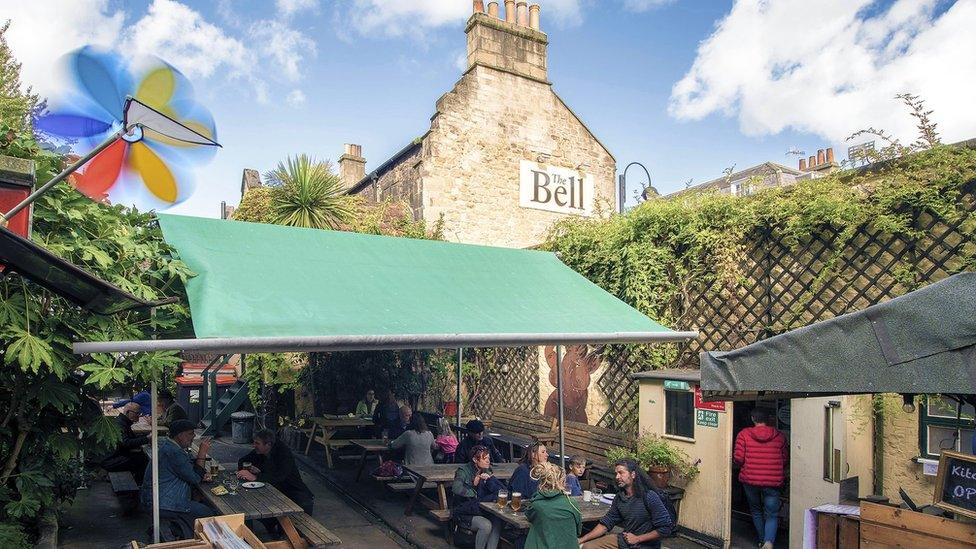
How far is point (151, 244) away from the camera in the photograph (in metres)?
5.01

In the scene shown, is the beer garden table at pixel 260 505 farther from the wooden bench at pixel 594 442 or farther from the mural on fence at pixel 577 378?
the mural on fence at pixel 577 378

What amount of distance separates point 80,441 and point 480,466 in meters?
3.43

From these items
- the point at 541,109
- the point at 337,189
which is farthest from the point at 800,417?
the point at 541,109

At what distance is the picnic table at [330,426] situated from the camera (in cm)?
1037

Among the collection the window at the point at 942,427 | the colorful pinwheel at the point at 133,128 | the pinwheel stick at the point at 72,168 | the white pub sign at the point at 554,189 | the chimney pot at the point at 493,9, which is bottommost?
the window at the point at 942,427

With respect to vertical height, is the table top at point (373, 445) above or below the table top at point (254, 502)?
below

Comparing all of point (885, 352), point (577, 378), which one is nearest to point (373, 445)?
point (577, 378)

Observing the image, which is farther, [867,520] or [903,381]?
[867,520]

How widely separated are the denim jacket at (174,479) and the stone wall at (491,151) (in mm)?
9658

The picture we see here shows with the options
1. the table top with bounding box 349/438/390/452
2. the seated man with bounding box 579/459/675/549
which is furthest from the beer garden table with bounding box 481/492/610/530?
the table top with bounding box 349/438/390/452

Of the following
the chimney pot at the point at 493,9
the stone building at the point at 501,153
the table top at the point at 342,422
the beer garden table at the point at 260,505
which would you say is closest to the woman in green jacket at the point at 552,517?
the beer garden table at the point at 260,505

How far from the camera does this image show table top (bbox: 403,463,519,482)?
279 inches

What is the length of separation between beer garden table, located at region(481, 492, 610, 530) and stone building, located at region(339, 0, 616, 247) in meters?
9.53

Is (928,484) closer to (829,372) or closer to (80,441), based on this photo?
(829,372)
